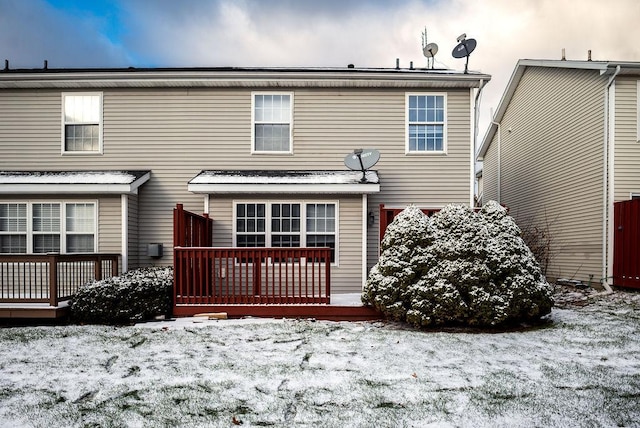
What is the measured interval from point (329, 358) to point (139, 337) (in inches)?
118

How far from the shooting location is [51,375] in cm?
480

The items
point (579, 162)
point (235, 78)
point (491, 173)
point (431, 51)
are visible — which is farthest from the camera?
point (491, 173)

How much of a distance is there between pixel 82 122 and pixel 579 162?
13.3 m

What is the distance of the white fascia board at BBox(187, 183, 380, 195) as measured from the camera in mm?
9406

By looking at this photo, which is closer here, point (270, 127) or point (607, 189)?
point (607, 189)

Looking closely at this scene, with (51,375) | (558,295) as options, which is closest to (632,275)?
(558,295)

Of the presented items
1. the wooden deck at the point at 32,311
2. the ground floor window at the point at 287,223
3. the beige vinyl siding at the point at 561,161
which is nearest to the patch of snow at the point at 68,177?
the ground floor window at the point at 287,223

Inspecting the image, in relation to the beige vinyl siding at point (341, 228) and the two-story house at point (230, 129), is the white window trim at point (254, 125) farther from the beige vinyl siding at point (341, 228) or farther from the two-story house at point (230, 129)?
the beige vinyl siding at point (341, 228)

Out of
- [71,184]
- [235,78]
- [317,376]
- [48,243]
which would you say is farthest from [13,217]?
[317,376]

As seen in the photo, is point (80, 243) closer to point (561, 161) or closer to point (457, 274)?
point (457, 274)

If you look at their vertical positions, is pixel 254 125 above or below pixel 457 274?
above

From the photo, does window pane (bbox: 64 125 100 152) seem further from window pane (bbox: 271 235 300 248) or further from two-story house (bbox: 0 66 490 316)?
window pane (bbox: 271 235 300 248)

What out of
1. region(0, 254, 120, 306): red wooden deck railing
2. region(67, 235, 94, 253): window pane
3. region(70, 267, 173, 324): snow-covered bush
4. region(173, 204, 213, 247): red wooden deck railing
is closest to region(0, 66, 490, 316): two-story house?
region(67, 235, 94, 253): window pane

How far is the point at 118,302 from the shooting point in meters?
7.54
